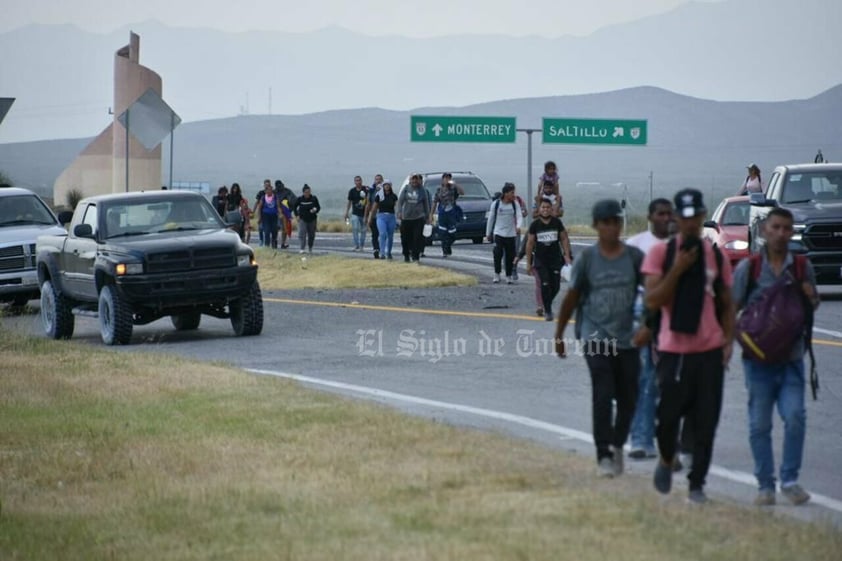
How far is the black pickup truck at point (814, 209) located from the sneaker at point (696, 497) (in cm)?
1469

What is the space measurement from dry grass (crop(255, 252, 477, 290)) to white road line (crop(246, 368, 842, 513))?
13.2 meters

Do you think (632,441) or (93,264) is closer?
(632,441)

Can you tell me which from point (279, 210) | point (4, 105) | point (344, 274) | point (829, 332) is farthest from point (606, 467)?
point (279, 210)

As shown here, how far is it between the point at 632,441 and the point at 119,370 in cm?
730

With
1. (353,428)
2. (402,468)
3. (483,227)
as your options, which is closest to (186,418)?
(353,428)

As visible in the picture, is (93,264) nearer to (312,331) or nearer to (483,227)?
(312,331)

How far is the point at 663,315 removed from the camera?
980 cm

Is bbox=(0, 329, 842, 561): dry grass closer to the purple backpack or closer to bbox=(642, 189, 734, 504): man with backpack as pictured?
bbox=(642, 189, 734, 504): man with backpack

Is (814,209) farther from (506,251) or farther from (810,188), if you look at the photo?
(506,251)

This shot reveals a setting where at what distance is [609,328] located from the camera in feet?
34.7

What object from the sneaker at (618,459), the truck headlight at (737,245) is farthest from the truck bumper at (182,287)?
the sneaker at (618,459)

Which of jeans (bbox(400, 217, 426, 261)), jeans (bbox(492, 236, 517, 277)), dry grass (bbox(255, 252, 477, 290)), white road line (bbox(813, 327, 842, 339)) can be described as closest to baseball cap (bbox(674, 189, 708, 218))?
white road line (bbox(813, 327, 842, 339))

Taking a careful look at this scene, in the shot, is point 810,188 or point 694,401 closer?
point 694,401

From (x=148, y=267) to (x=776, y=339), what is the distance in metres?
11.9
